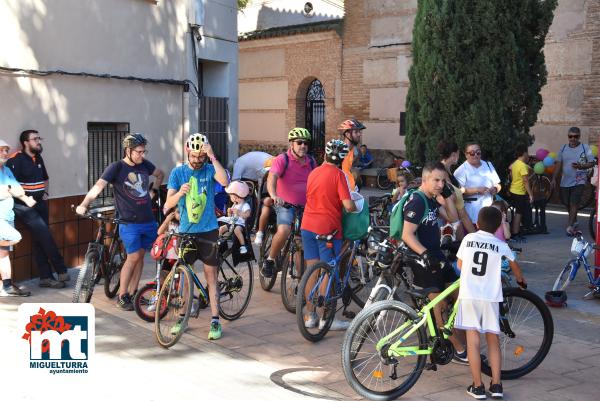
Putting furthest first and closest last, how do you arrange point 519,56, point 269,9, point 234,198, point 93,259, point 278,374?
point 269,9 → point 519,56 → point 234,198 → point 93,259 → point 278,374

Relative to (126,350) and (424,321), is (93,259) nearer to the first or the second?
(126,350)

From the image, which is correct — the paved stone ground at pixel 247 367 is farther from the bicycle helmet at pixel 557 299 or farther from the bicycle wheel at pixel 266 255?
the bicycle wheel at pixel 266 255

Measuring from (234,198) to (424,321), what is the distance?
3577 millimetres

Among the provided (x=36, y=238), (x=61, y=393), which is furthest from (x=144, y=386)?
(x=36, y=238)

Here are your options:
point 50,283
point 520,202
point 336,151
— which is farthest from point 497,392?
point 520,202

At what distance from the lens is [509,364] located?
6.27 metres

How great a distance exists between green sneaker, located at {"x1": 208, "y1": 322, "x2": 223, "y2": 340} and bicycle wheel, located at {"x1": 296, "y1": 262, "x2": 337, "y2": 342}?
0.73 metres

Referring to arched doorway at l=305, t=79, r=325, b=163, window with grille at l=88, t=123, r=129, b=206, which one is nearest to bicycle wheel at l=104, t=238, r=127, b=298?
window with grille at l=88, t=123, r=129, b=206

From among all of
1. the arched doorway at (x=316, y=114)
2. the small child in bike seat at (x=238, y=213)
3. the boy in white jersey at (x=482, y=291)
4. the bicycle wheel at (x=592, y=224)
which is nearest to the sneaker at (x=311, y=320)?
the small child in bike seat at (x=238, y=213)

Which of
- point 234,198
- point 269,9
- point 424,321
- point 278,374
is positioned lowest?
point 278,374

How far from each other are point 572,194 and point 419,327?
894 centimetres

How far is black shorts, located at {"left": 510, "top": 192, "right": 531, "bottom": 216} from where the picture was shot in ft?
43.9

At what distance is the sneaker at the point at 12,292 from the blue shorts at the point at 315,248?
3.40m

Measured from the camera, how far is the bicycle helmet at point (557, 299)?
8.52 metres
